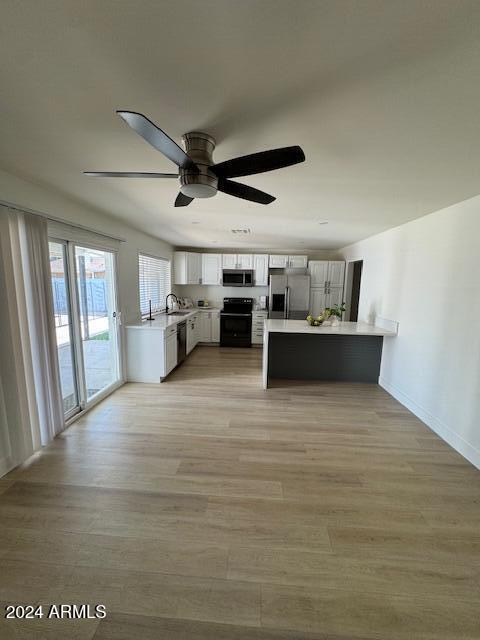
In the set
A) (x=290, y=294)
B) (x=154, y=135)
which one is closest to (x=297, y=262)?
(x=290, y=294)

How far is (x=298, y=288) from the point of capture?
5945 millimetres

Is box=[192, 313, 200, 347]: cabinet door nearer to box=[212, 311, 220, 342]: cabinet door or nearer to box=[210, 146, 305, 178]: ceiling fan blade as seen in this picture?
box=[212, 311, 220, 342]: cabinet door

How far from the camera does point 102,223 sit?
3324 millimetres

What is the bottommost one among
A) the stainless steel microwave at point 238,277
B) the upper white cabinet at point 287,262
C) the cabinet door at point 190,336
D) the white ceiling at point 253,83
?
the cabinet door at point 190,336

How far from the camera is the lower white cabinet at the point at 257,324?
246 inches

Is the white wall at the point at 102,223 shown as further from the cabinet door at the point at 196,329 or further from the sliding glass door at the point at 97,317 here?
the cabinet door at the point at 196,329

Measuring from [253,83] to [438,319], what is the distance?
2916mm

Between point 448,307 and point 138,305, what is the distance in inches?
166

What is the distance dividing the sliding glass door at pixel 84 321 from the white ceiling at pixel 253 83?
3.32ft

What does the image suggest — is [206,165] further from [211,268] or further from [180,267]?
[211,268]

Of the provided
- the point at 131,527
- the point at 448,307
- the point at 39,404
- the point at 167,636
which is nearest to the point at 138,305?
the point at 39,404

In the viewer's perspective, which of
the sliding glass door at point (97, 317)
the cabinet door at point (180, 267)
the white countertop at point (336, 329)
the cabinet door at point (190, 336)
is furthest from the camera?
the cabinet door at point (180, 267)

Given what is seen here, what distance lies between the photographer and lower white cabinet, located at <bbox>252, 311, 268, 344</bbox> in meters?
6.26

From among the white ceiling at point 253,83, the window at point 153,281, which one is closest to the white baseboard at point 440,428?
the white ceiling at point 253,83
